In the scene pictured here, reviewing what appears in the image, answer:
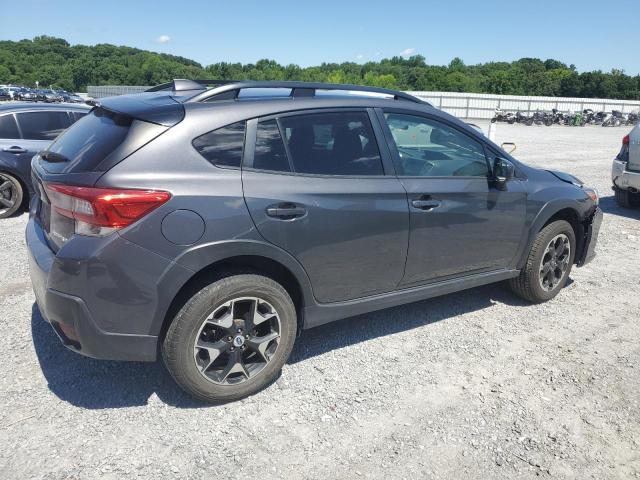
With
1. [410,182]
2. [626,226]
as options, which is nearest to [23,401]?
[410,182]

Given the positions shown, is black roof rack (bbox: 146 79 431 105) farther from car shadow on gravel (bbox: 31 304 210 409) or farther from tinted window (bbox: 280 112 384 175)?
car shadow on gravel (bbox: 31 304 210 409)

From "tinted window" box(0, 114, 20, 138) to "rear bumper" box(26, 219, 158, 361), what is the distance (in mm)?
5377

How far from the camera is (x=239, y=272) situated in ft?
9.66

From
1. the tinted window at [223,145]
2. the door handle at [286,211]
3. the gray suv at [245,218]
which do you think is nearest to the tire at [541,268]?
the gray suv at [245,218]

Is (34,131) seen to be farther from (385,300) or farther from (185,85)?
(385,300)

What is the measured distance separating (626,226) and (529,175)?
175 inches

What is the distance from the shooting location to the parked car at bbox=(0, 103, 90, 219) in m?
7.12

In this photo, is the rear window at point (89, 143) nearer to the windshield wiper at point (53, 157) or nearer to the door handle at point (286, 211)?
the windshield wiper at point (53, 157)

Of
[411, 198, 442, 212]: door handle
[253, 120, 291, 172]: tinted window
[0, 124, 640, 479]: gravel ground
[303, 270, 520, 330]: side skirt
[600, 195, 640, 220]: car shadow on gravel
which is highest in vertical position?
[253, 120, 291, 172]: tinted window

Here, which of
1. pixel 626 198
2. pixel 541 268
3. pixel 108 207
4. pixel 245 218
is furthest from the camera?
pixel 626 198

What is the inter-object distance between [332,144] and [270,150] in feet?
1.53

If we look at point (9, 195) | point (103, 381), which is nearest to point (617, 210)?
point (103, 381)

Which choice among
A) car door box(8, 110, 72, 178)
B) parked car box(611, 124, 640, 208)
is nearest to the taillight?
car door box(8, 110, 72, 178)

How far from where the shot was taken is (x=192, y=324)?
9.14 feet
